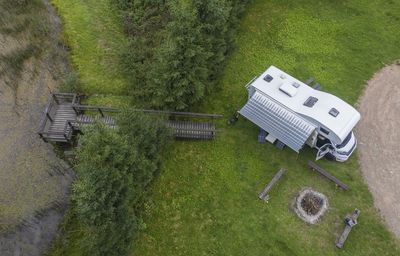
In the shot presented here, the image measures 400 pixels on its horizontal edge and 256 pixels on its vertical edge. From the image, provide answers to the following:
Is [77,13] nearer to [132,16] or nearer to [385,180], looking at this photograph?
[132,16]

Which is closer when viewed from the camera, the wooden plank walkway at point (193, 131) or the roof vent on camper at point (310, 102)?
the roof vent on camper at point (310, 102)

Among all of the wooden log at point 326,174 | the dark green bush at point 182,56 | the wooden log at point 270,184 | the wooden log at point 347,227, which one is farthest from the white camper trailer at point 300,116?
the wooden log at point 347,227

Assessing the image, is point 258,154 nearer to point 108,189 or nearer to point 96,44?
point 108,189

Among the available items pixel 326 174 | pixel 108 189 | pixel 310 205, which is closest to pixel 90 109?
pixel 108 189

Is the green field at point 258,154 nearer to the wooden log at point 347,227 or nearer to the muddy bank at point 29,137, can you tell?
the wooden log at point 347,227

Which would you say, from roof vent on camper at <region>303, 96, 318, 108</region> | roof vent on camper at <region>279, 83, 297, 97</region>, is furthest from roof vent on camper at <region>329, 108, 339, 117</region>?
roof vent on camper at <region>279, 83, 297, 97</region>
